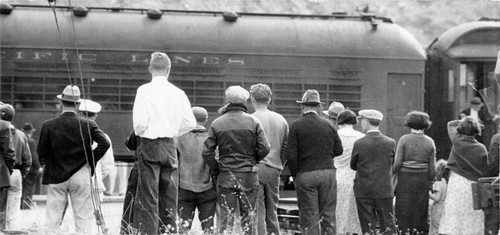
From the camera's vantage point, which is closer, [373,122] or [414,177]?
[373,122]

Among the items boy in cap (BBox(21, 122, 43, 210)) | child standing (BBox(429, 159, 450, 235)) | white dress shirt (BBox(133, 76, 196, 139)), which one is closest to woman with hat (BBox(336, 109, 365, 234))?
child standing (BBox(429, 159, 450, 235))

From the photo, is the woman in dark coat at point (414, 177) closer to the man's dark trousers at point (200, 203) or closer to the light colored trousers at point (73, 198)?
the man's dark trousers at point (200, 203)

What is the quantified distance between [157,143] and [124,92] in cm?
833

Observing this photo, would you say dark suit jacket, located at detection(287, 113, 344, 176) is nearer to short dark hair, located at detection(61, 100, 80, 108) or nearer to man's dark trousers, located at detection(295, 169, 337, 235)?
man's dark trousers, located at detection(295, 169, 337, 235)

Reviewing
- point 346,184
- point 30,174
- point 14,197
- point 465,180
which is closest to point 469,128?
point 465,180

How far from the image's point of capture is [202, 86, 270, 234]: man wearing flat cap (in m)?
10.2

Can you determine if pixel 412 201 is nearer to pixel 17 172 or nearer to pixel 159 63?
pixel 159 63

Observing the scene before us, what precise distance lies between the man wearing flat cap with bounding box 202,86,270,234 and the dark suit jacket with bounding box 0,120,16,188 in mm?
2632

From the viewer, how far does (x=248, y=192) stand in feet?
33.6

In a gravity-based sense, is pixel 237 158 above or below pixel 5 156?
above

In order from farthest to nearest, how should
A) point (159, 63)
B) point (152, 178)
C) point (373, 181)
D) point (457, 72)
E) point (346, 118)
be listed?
1. point (457, 72)
2. point (346, 118)
3. point (373, 181)
4. point (159, 63)
5. point (152, 178)

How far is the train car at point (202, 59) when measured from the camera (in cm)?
1748

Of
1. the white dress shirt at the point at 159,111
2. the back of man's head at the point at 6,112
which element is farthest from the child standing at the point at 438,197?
the back of man's head at the point at 6,112

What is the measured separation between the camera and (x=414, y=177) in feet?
38.4
